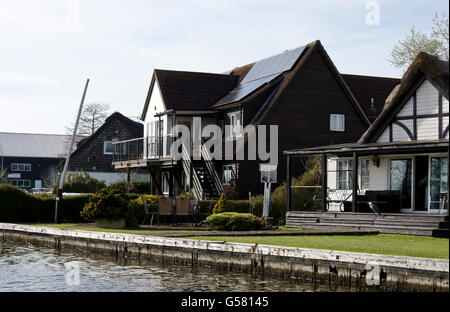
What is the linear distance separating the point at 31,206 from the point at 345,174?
45.8 feet

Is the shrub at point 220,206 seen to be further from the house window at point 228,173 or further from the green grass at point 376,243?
the green grass at point 376,243

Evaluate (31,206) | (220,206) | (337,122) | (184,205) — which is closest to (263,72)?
(337,122)

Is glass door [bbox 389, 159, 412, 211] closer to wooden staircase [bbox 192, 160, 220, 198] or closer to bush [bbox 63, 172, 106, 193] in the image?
wooden staircase [bbox 192, 160, 220, 198]

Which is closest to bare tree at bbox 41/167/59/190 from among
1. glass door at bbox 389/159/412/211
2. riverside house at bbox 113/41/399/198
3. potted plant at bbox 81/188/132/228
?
riverside house at bbox 113/41/399/198

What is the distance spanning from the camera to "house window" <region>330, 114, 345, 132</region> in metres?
39.3

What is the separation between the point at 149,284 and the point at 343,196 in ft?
53.3

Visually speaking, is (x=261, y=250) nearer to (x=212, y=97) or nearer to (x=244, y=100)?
(x=244, y=100)

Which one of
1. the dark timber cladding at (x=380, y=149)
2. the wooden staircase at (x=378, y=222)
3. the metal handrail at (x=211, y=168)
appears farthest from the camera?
the metal handrail at (x=211, y=168)

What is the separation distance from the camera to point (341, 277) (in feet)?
49.5

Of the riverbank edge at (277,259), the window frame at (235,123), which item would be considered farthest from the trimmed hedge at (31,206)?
the window frame at (235,123)

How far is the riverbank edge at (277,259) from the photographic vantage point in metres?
13.5

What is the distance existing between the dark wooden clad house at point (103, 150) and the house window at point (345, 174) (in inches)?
1221
